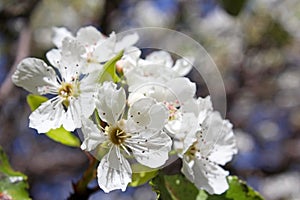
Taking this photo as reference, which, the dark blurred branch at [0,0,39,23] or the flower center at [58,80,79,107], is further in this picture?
the dark blurred branch at [0,0,39,23]

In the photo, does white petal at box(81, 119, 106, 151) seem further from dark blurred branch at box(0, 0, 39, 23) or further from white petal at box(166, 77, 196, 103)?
dark blurred branch at box(0, 0, 39, 23)

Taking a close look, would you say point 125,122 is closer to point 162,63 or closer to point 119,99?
point 119,99

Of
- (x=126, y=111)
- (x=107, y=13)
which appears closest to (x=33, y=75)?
(x=126, y=111)

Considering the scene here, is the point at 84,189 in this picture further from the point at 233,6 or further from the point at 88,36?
the point at 233,6

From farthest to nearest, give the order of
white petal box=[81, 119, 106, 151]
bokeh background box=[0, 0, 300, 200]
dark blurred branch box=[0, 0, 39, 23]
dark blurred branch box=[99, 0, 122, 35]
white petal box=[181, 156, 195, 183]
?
bokeh background box=[0, 0, 300, 200] → dark blurred branch box=[99, 0, 122, 35] → dark blurred branch box=[0, 0, 39, 23] → white petal box=[181, 156, 195, 183] → white petal box=[81, 119, 106, 151]

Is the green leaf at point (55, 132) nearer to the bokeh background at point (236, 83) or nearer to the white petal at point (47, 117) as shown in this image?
the white petal at point (47, 117)

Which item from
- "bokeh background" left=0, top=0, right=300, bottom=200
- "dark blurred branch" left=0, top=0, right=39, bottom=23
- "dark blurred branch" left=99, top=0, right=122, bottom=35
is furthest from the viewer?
"bokeh background" left=0, top=0, right=300, bottom=200

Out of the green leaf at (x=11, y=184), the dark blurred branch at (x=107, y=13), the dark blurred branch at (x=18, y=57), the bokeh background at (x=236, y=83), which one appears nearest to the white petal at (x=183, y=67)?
the green leaf at (x=11, y=184)

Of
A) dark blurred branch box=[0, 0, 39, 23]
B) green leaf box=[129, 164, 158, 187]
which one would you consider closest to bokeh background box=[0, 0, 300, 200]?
dark blurred branch box=[0, 0, 39, 23]
